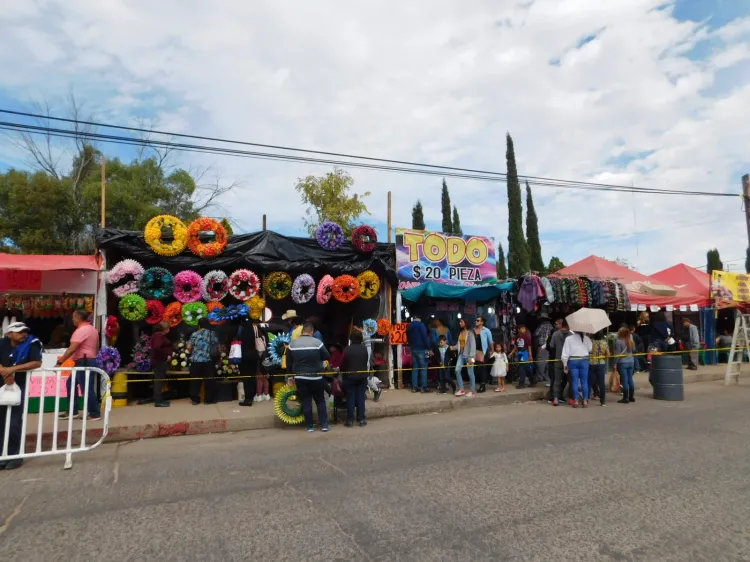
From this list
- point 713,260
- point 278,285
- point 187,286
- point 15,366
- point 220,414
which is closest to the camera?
point 15,366

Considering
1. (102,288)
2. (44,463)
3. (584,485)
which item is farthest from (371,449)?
(102,288)

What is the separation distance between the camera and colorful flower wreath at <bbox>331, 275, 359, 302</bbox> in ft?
38.5

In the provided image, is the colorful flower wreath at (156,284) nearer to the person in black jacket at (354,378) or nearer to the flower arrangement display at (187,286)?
the flower arrangement display at (187,286)

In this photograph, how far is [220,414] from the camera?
9172mm

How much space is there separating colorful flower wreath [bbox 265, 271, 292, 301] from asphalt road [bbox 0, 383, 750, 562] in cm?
399

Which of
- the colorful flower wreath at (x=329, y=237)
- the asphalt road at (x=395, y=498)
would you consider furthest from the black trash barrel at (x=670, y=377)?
the colorful flower wreath at (x=329, y=237)

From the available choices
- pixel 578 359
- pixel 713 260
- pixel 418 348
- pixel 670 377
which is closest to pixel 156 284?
pixel 418 348

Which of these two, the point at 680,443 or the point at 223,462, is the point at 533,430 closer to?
the point at 680,443

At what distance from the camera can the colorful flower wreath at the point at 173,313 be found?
10430mm

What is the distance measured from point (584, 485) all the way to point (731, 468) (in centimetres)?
216

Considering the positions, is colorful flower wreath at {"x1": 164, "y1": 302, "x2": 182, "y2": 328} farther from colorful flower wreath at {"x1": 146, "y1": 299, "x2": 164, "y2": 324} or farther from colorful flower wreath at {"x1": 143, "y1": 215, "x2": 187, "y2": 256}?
colorful flower wreath at {"x1": 143, "y1": 215, "x2": 187, "y2": 256}

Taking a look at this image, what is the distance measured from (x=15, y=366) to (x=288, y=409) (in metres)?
4.10

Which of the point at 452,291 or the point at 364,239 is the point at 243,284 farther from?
the point at 452,291

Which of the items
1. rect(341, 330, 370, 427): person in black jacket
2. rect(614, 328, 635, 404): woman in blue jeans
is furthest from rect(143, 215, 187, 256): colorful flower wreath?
rect(614, 328, 635, 404): woman in blue jeans
